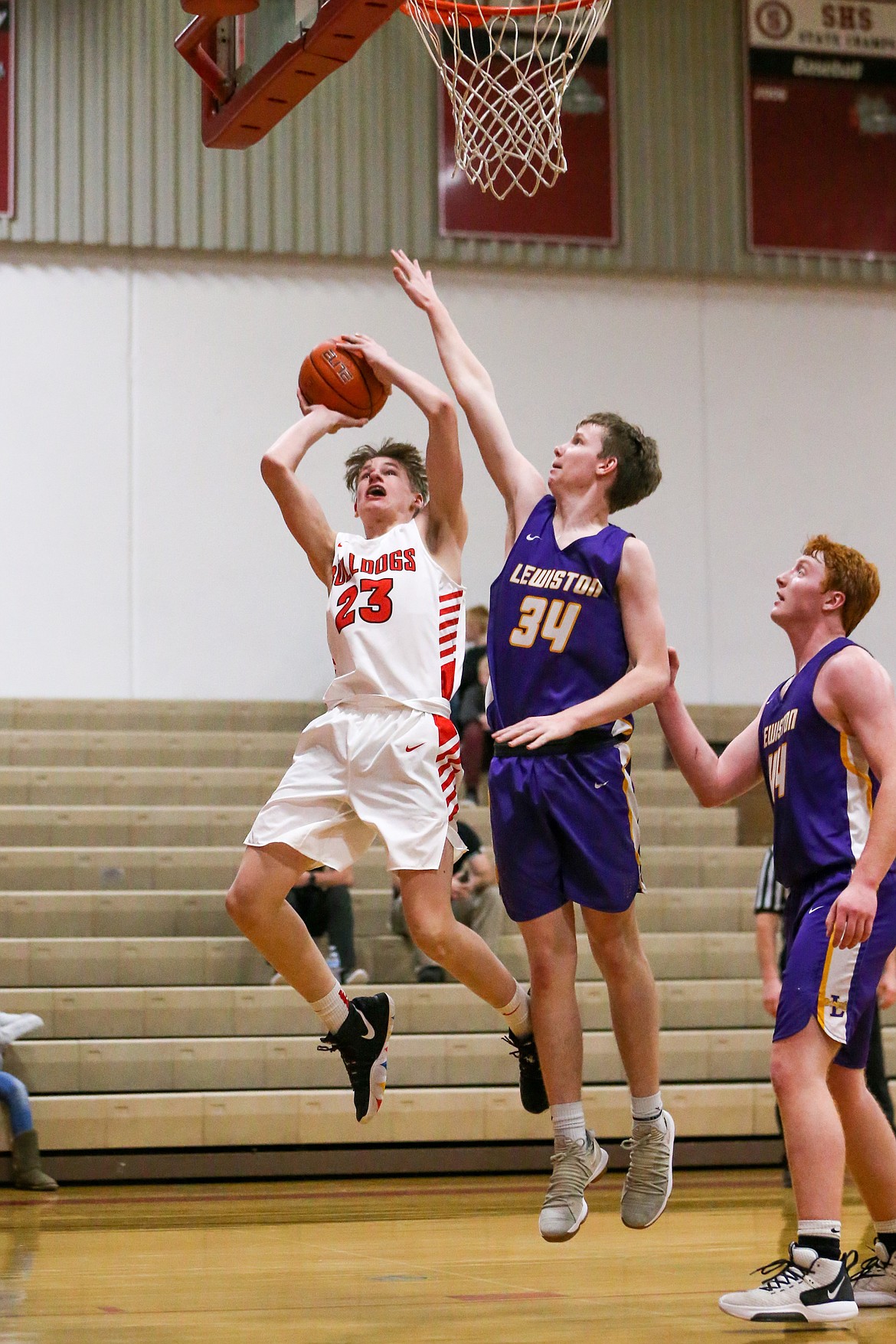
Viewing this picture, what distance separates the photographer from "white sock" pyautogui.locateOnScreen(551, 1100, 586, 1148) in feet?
14.5

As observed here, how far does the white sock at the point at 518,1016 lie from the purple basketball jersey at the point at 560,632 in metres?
0.94

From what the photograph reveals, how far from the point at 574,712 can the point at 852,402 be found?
947 centimetres

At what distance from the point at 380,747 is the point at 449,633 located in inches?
19.3

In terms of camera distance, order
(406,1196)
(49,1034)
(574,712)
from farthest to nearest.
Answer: (49,1034), (406,1196), (574,712)

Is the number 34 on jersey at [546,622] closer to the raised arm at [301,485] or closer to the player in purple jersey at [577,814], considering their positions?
the player in purple jersey at [577,814]

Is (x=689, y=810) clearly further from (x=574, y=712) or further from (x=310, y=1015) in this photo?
(x=574, y=712)

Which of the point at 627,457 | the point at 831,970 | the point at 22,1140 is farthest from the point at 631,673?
the point at 22,1140

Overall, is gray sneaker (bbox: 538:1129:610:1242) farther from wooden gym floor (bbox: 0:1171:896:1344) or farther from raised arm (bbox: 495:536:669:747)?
raised arm (bbox: 495:536:669:747)

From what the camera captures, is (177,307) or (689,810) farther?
(177,307)

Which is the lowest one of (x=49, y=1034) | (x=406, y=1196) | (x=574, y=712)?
(x=406, y=1196)

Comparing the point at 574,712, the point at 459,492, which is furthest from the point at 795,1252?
the point at 459,492

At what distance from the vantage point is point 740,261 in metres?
12.8

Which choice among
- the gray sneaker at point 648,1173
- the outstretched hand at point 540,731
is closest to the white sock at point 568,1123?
the gray sneaker at point 648,1173

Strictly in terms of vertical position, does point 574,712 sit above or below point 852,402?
below
